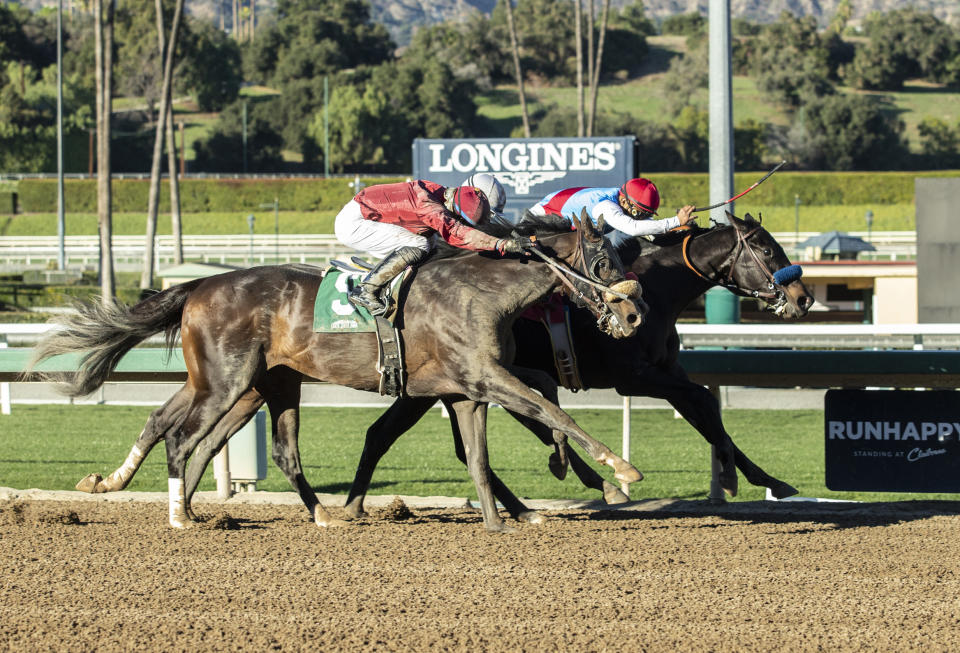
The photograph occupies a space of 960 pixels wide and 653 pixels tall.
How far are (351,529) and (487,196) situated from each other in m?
1.68

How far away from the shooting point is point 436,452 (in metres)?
9.66

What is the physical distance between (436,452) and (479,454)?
4089 mm

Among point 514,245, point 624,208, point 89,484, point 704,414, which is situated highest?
point 624,208

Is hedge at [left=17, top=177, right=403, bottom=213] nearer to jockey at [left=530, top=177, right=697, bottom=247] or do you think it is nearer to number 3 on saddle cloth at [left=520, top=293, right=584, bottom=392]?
jockey at [left=530, top=177, right=697, bottom=247]

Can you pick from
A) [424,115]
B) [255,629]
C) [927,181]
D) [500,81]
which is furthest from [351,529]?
[500,81]

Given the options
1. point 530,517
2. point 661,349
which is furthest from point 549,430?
point 661,349

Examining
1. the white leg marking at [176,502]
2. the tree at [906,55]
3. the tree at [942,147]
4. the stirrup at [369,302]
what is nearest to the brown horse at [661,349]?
the white leg marking at [176,502]

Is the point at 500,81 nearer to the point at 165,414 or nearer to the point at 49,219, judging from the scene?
Answer: the point at 49,219

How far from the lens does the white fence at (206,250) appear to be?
36094 mm

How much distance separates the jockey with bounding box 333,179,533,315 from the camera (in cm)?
555

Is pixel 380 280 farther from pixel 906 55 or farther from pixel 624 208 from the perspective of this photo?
Answer: pixel 906 55

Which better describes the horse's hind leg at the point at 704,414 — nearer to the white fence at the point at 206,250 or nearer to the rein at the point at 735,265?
the rein at the point at 735,265

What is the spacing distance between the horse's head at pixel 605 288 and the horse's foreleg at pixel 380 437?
1.09 meters

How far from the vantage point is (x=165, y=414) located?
6012 millimetres
